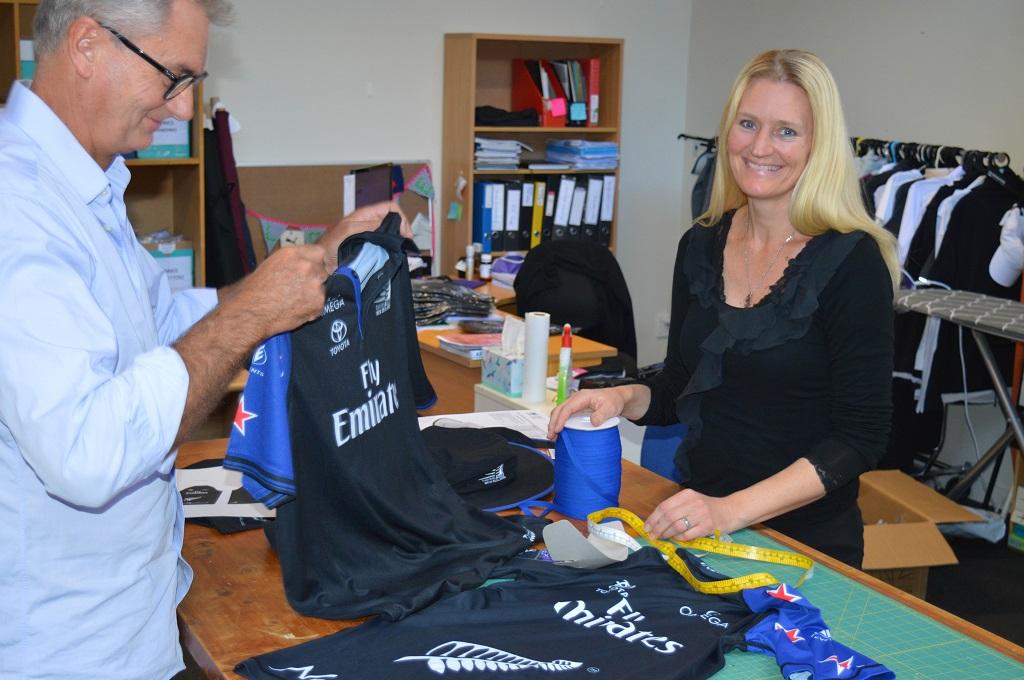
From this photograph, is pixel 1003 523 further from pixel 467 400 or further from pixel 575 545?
A: pixel 575 545

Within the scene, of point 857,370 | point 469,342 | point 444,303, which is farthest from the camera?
point 444,303

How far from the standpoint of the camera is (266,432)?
1.52 metres

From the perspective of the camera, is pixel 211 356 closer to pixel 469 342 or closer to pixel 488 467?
pixel 488 467

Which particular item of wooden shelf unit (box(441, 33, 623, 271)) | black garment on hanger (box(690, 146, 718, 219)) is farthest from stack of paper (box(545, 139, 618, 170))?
black garment on hanger (box(690, 146, 718, 219))

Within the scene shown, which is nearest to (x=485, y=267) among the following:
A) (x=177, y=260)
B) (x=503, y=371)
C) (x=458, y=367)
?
(x=177, y=260)

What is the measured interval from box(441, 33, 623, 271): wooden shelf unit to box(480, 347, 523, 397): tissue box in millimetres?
2757

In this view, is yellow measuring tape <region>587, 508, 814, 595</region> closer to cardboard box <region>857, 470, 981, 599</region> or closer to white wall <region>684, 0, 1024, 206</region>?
cardboard box <region>857, 470, 981, 599</region>

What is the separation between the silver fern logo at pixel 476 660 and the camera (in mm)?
1389

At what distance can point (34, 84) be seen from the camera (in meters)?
1.49

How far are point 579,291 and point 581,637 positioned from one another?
3.16 metres

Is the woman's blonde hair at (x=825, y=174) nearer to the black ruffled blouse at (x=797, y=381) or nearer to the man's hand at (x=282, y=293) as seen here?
the black ruffled blouse at (x=797, y=381)

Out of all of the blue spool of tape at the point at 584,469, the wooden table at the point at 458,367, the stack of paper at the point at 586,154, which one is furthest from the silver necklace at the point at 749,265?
the stack of paper at the point at 586,154

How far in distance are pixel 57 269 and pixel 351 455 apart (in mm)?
515

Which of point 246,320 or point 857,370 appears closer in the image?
point 246,320
